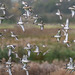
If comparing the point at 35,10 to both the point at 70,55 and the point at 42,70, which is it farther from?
the point at 42,70

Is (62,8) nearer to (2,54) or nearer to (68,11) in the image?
(68,11)

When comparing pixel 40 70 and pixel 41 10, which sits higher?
pixel 41 10

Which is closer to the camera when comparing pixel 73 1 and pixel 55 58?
pixel 55 58

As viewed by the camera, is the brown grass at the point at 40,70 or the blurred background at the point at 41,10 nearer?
the brown grass at the point at 40,70

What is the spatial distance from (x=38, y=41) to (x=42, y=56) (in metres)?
0.86

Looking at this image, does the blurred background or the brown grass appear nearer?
the brown grass

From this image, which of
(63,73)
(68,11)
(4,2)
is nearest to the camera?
(63,73)

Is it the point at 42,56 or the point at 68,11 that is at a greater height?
the point at 68,11

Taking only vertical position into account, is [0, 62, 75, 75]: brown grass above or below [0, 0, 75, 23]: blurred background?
below

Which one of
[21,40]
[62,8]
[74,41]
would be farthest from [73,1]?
[21,40]

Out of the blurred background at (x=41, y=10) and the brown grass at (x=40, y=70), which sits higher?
the blurred background at (x=41, y=10)

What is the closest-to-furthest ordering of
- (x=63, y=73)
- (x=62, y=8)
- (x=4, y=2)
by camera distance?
(x=63, y=73) → (x=4, y=2) → (x=62, y=8)

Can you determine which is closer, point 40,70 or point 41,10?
point 40,70

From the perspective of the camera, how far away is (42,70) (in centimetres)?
622
